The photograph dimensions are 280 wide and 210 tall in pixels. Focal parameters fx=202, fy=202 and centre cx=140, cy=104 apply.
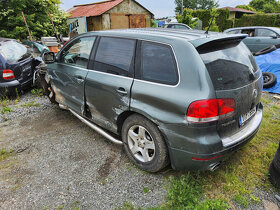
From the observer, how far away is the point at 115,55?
275 centimetres

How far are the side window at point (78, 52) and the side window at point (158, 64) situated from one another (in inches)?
44.9

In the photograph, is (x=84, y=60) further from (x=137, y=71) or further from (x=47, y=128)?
(x=47, y=128)

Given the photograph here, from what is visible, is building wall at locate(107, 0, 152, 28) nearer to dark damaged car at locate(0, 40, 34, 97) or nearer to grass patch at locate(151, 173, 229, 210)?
dark damaged car at locate(0, 40, 34, 97)

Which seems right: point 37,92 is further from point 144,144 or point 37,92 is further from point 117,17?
point 117,17

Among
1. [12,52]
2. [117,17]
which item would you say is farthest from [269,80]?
[117,17]

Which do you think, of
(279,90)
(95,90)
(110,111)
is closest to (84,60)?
(95,90)

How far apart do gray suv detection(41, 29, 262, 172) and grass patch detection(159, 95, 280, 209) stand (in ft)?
1.08

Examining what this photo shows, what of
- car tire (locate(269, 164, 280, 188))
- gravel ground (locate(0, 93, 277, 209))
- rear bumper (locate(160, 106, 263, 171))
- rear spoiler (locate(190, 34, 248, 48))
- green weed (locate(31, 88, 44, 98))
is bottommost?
gravel ground (locate(0, 93, 277, 209))

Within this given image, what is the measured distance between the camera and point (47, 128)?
3861 mm

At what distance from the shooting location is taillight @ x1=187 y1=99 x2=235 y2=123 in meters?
1.92

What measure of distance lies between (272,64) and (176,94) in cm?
506

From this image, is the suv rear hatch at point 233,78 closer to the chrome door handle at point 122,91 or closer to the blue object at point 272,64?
the chrome door handle at point 122,91

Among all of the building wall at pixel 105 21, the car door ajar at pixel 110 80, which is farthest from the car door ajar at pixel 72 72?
the building wall at pixel 105 21

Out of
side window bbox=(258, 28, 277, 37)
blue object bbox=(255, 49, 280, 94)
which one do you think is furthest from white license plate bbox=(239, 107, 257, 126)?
side window bbox=(258, 28, 277, 37)
